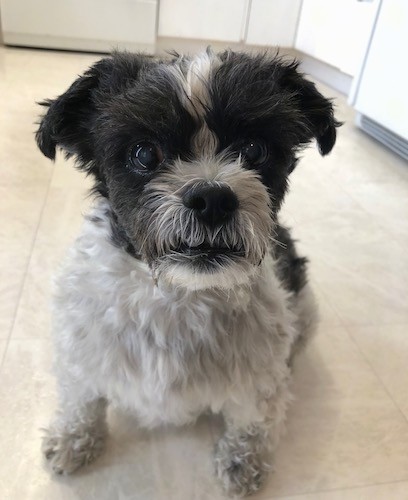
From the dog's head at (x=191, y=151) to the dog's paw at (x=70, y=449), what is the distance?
527 millimetres

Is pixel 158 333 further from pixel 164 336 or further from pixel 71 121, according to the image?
pixel 71 121

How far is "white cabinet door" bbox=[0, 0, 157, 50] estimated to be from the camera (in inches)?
166

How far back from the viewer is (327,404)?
55.7 inches

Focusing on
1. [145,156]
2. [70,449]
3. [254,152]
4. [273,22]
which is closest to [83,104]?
[145,156]

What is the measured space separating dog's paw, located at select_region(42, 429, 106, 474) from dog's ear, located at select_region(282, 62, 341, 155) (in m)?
0.83

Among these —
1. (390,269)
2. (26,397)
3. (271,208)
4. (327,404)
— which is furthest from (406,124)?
(26,397)

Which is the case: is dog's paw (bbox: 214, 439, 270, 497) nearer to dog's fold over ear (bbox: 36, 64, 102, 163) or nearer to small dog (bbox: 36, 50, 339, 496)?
small dog (bbox: 36, 50, 339, 496)

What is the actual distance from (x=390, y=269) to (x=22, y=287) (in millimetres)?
1292

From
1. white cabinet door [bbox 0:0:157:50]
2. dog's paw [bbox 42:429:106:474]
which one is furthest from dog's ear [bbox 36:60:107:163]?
white cabinet door [bbox 0:0:157:50]

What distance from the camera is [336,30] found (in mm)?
3955

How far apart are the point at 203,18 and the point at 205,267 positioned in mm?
4290

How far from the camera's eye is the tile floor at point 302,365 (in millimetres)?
1201

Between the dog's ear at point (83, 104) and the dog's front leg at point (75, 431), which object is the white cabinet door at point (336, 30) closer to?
the dog's ear at point (83, 104)

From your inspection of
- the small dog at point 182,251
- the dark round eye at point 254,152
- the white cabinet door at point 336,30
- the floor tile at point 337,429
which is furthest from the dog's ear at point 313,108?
the white cabinet door at point 336,30
